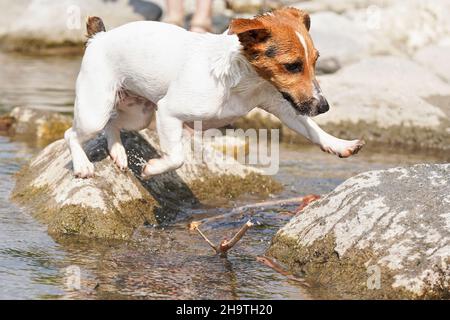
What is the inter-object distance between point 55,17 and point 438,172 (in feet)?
37.7

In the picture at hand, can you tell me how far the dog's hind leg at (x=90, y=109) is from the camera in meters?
6.92

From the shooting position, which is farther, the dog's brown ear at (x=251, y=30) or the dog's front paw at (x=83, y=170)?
the dog's front paw at (x=83, y=170)

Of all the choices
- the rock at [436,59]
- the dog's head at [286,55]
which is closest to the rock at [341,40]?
the rock at [436,59]

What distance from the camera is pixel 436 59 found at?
1290cm

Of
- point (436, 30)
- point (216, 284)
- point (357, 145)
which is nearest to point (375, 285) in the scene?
point (216, 284)

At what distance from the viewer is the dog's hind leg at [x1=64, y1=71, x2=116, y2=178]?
692 centimetres

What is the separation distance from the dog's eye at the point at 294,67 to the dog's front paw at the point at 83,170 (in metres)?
1.82

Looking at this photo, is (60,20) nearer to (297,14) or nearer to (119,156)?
(119,156)

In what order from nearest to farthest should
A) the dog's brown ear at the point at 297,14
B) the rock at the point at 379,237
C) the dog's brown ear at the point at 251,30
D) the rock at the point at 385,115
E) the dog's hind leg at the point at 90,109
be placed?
→ the rock at the point at 379,237 → the dog's brown ear at the point at 251,30 → the dog's brown ear at the point at 297,14 → the dog's hind leg at the point at 90,109 → the rock at the point at 385,115

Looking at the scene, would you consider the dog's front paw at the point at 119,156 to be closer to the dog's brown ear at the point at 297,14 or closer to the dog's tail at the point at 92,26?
the dog's tail at the point at 92,26

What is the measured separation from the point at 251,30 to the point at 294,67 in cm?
35

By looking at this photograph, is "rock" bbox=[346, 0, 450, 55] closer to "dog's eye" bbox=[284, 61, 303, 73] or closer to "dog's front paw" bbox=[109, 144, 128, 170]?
"dog's front paw" bbox=[109, 144, 128, 170]

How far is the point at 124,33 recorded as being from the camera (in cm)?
685

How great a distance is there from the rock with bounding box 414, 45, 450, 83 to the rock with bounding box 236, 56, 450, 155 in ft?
3.73
